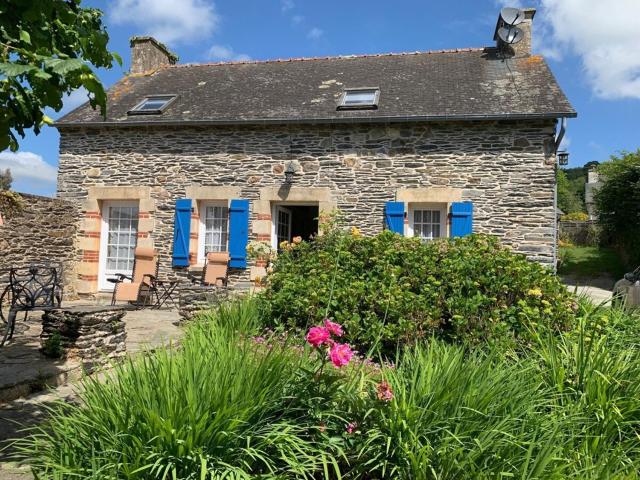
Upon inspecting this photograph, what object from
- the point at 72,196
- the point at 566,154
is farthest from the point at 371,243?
the point at 72,196

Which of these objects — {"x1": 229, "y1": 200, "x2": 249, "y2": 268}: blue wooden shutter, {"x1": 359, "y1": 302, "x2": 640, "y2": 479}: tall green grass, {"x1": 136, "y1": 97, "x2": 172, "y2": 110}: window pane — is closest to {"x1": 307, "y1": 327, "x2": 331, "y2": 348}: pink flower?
{"x1": 359, "y1": 302, "x2": 640, "y2": 479}: tall green grass

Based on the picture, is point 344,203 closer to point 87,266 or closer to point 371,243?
point 371,243

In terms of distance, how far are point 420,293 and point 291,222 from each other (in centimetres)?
676

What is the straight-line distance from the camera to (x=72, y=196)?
1091cm

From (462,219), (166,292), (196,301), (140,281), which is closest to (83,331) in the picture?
(196,301)

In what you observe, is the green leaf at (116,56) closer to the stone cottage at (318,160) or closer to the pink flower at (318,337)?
the pink flower at (318,337)

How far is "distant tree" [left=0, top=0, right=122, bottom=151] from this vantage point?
6.82ft

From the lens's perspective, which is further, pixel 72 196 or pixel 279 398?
pixel 72 196

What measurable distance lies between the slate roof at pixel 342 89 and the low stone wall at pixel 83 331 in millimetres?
5972

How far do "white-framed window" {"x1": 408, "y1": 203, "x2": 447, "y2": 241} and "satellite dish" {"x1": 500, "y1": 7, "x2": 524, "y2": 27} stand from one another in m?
5.02

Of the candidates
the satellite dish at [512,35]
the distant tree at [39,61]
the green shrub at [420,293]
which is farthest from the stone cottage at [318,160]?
the distant tree at [39,61]

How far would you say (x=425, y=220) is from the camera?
10047 mm

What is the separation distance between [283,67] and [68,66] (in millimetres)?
11425

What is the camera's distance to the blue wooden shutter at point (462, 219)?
934 centimetres
